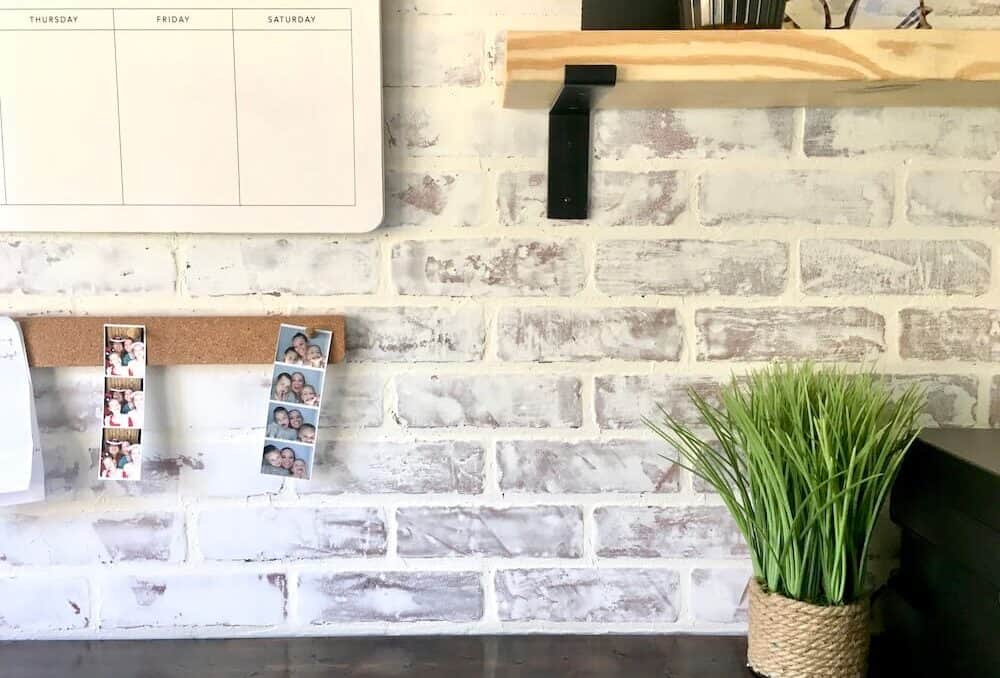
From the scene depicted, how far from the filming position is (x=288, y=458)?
0.93 m

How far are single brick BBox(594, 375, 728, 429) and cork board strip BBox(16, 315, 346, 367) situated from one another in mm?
311

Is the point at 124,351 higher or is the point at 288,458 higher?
the point at 124,351

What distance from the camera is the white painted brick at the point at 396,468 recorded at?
96cm

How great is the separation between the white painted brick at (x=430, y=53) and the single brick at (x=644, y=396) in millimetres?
384

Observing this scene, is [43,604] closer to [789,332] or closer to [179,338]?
[179,338]

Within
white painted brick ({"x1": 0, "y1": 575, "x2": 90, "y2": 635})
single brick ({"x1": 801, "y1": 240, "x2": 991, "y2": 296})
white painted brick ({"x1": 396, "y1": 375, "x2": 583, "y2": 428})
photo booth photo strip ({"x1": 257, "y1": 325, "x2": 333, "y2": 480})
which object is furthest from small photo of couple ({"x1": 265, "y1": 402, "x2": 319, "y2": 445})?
single brick ({"x1": 801, "y1": 240, "x2": 991, "y2": 296})

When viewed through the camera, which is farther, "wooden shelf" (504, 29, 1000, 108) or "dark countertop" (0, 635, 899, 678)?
"dark countertop" (0, 635, 899, 678)

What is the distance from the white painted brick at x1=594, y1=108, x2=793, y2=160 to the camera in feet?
3.06

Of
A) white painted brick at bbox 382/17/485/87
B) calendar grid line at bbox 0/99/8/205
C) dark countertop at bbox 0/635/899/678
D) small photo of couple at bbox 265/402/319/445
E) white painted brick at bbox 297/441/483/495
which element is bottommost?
dark countertop at bbox 0/635/899/678

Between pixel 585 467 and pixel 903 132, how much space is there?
53 centimetres

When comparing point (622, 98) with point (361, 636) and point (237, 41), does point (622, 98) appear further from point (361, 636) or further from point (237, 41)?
point (361, 636)

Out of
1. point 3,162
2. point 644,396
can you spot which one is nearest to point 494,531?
point 644,396

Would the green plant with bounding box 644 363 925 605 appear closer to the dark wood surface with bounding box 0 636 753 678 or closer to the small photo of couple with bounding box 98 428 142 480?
the dark wood surface with bounding box 0 636 753 678

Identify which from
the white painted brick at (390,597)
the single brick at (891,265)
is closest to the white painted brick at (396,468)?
the white painted brick at (390,597)
